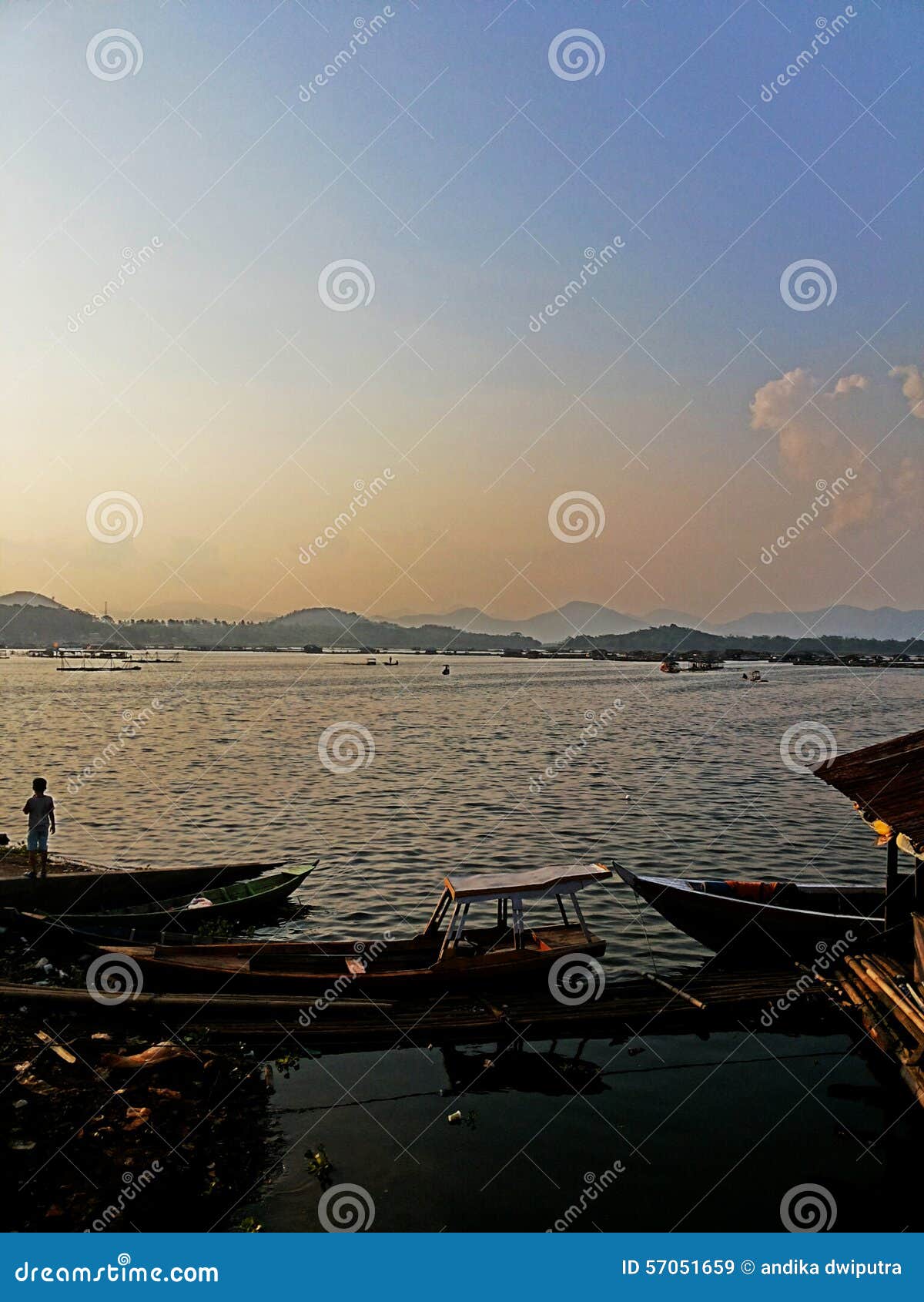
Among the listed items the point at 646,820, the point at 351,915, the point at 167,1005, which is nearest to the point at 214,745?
the point at 646,820

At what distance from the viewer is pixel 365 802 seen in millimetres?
42719

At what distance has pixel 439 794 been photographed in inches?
1754

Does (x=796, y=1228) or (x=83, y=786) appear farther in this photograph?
(x=83, y=786)

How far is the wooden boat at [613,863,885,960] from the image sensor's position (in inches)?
773

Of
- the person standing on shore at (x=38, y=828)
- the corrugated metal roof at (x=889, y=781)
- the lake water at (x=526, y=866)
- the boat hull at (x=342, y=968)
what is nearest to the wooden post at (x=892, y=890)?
the corrugated metal roof at (x=889, y=781)

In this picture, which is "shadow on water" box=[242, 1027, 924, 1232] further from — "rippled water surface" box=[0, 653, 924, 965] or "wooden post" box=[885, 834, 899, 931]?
"rippled water surface" box=[0, 653, 924, 965]

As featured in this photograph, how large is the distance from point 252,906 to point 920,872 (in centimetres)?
1547

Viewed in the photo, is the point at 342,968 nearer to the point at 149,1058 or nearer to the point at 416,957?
the point at 416,957

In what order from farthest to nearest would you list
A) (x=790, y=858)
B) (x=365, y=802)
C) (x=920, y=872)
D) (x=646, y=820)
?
(x=365, y=802), (x=646, y=820), (x=790, y=858), (x=920, y=872)

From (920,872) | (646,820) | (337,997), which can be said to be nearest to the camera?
(337,997)

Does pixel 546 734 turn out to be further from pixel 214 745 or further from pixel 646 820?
pixel 646 820

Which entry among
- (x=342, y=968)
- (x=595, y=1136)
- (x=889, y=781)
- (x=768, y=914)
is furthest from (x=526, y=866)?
(x=595, y=1136)

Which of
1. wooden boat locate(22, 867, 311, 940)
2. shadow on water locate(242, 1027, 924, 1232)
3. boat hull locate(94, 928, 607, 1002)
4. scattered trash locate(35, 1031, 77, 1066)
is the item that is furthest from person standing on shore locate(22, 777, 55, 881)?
shadow on water locate(242, 1027, 924, 1232)

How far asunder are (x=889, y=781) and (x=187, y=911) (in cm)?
1582
